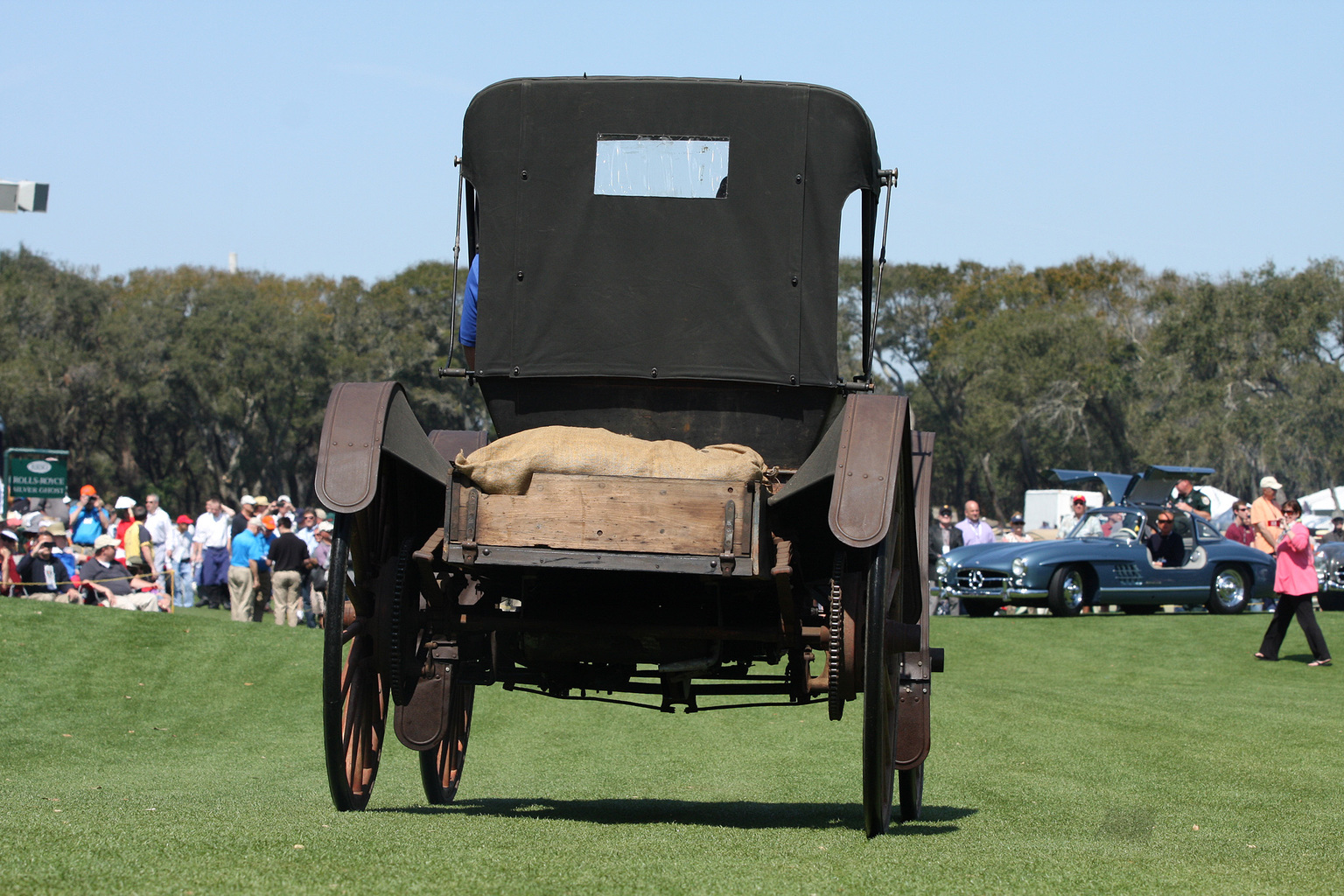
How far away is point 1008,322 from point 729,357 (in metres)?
54.5

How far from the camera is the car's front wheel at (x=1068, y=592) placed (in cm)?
2062

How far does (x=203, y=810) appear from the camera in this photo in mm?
6254

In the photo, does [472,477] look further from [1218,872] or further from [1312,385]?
[1312,385]

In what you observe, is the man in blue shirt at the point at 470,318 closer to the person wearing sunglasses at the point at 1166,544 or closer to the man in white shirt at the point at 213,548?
the man in white shirt at the point at 213,548

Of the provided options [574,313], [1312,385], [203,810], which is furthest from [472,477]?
[1312,385]

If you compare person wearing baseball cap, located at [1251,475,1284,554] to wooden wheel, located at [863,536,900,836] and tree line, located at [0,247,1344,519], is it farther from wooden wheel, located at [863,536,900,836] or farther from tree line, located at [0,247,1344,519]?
tree line, located at [0,247,1344,519]

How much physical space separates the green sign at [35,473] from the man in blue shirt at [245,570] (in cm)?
1082

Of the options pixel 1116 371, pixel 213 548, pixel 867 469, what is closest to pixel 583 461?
pixel 867 469

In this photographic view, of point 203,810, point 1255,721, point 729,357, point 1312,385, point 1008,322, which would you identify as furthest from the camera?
point 1008,322

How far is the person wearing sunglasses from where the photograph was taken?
21.7m

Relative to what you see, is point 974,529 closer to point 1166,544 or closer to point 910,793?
point 1166,544

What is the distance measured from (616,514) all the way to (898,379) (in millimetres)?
66548

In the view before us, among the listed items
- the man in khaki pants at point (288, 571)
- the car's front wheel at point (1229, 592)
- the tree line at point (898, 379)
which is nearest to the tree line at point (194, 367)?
the tree line at point (898, 379)

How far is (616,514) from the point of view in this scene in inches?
194
